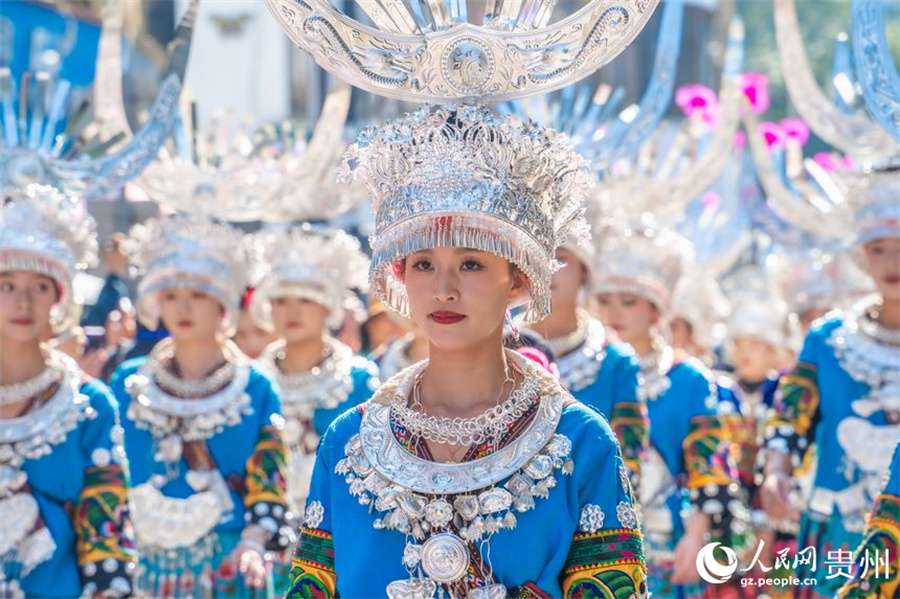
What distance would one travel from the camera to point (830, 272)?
33.9 feet

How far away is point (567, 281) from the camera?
672 cm

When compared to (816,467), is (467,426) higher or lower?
higher

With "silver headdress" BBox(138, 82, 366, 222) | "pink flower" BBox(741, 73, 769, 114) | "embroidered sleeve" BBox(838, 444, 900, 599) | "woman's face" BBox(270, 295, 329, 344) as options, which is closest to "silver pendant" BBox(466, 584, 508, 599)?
"embroidered sleeve" BBox(838, 444, 900, 599)

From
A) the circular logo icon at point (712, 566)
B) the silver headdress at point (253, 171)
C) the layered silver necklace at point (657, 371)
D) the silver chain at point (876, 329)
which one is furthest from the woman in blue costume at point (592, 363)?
the silver headdress at point (253, 171)

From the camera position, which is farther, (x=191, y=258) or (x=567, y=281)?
(x=191, y=258)

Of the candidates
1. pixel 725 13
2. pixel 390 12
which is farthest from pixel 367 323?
pixel 725 13

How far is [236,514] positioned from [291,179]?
1.92 m

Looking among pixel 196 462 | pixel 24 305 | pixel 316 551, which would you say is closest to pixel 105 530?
pixel 24 305

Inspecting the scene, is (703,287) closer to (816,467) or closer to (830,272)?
(830,272)

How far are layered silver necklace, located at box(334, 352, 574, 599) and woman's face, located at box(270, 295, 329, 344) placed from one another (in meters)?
4.26

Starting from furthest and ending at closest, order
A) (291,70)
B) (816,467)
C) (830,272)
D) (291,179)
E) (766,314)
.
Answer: (291,70) < (766,314) < (830,272) < (291,179) < (816,467)

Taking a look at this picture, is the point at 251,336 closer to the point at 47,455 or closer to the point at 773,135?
the point at 773,135

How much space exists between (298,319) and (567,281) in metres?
1.86

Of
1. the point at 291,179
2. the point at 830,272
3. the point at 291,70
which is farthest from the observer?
the point at 291,70
